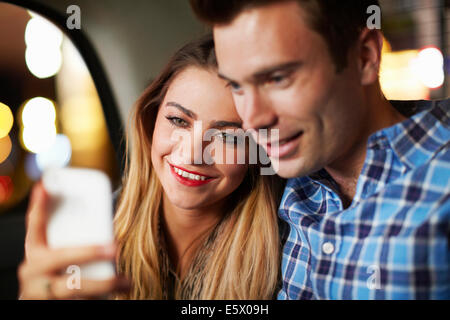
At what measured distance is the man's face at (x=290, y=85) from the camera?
671 millimetres

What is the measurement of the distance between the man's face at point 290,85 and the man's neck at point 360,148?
0.03 meters

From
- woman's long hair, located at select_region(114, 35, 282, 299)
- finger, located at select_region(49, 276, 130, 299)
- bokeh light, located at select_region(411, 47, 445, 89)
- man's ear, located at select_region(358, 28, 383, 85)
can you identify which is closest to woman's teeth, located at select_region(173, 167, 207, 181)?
woman's long hair, located at select_region(114, 35, 282, 299)

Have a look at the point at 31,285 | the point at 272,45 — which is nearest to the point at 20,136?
the point at 31,285

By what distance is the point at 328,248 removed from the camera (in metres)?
0.74

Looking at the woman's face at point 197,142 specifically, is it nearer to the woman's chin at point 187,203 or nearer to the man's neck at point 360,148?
the woman's chin at point 187,203

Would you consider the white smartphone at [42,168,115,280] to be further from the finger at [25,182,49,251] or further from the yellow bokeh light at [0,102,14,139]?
the yellow bokeh light at [0,102,14,139]

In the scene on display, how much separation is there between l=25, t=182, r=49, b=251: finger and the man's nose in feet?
1.18

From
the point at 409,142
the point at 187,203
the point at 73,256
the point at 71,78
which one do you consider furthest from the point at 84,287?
the point at 409,142

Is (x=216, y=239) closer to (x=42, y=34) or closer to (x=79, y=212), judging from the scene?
(x=79, y=212)

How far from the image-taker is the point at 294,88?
69 cm

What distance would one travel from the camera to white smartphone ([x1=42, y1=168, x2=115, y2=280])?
71 cm

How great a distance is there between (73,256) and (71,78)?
0.40 m

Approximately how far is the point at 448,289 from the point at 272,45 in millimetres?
463
